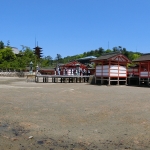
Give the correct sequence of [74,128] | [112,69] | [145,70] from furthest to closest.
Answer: [145,70] < [112,69] < [74,128]

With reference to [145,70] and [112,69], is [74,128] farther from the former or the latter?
[145,70]

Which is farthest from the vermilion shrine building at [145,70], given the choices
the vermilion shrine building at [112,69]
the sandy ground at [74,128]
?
the sandy ground at [74,128]

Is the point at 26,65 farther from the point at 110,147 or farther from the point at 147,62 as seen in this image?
the point at 110,147

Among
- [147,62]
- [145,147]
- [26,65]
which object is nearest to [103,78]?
[147,62]

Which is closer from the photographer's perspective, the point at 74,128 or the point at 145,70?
the point at 74,128

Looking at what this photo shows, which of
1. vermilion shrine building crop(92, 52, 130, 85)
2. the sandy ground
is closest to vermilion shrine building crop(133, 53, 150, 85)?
vermilion shrine building crop(92, 52, 130, 85)

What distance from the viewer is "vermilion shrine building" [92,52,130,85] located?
22.9m

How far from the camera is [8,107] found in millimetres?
8391

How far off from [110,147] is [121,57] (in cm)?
1972

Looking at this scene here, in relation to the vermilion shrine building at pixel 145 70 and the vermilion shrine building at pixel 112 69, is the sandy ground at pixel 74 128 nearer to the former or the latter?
the vermilion shrine building at pixel 112 69

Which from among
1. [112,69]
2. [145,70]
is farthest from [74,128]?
[145,70]

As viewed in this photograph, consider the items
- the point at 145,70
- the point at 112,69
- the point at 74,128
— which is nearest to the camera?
the point at 74,128

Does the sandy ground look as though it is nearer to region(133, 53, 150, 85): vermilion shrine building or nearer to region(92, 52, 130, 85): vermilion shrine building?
region(92, 52, 130, 85): vermilion shrine building

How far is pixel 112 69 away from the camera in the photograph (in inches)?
906
